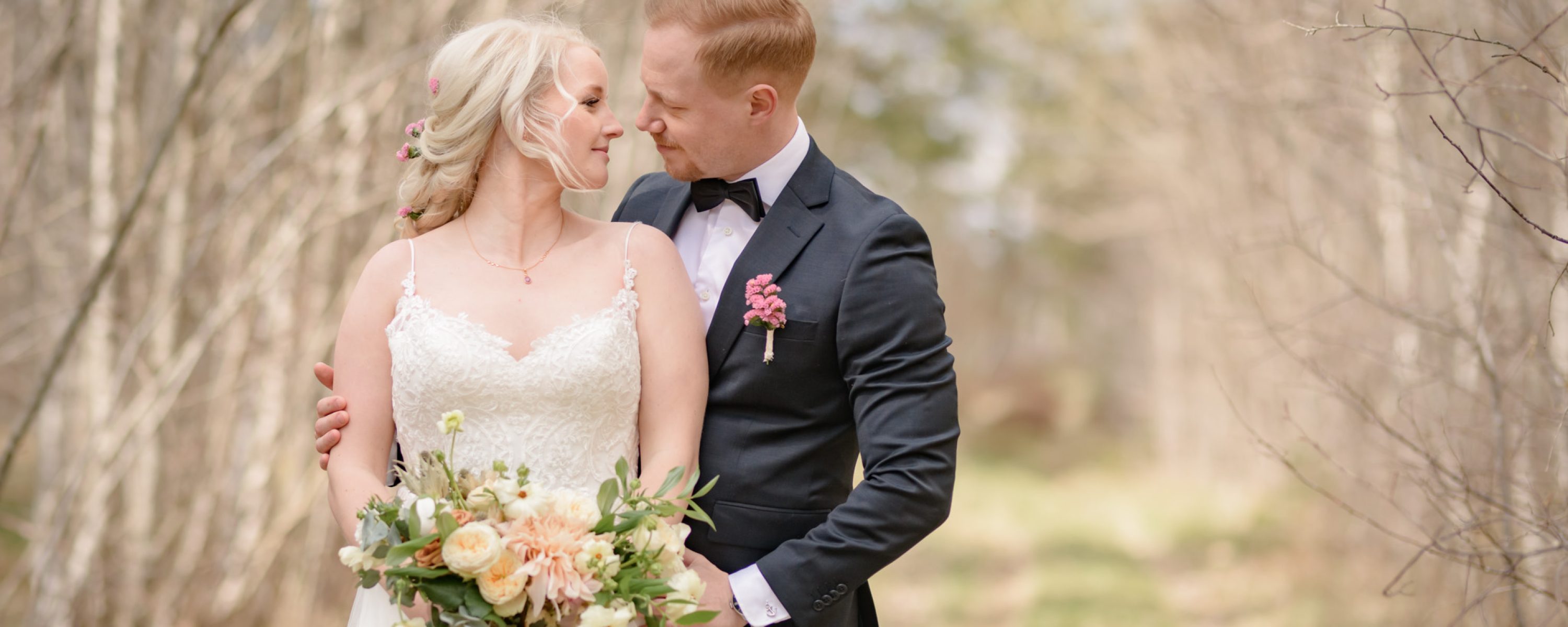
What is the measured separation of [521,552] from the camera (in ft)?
6.72

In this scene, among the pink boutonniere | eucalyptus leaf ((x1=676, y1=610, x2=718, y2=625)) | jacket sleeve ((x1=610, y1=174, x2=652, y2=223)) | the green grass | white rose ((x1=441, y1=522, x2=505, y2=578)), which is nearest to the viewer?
white rose ((x1=441, y1=522, x2=505, y2=578))

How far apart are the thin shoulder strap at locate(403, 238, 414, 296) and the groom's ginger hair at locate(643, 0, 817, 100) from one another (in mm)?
707

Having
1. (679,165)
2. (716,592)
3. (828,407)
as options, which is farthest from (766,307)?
(716,592)

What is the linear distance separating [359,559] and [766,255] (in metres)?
1.01

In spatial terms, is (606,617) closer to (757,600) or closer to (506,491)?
(506,491)

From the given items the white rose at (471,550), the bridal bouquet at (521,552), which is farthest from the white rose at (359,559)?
the white rose at (471,550)

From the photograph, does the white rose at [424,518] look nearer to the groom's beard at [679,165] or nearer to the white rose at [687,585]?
the white rose at [687,585]

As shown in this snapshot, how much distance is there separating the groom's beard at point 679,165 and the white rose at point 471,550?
1051mm

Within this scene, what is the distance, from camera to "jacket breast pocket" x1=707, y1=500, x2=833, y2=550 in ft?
8.63

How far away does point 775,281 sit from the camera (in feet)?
8.68

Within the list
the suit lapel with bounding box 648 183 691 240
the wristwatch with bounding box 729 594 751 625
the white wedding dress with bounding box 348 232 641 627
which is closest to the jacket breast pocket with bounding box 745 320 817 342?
the white wedding dress with bounding box 348 232 641 627

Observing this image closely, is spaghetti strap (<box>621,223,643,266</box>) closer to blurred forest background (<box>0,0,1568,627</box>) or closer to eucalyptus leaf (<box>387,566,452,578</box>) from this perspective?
eucalyptus leaf (<box>387,566,452,578</box>)

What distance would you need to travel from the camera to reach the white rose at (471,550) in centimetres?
198

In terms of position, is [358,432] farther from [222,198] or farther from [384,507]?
[222,198]
